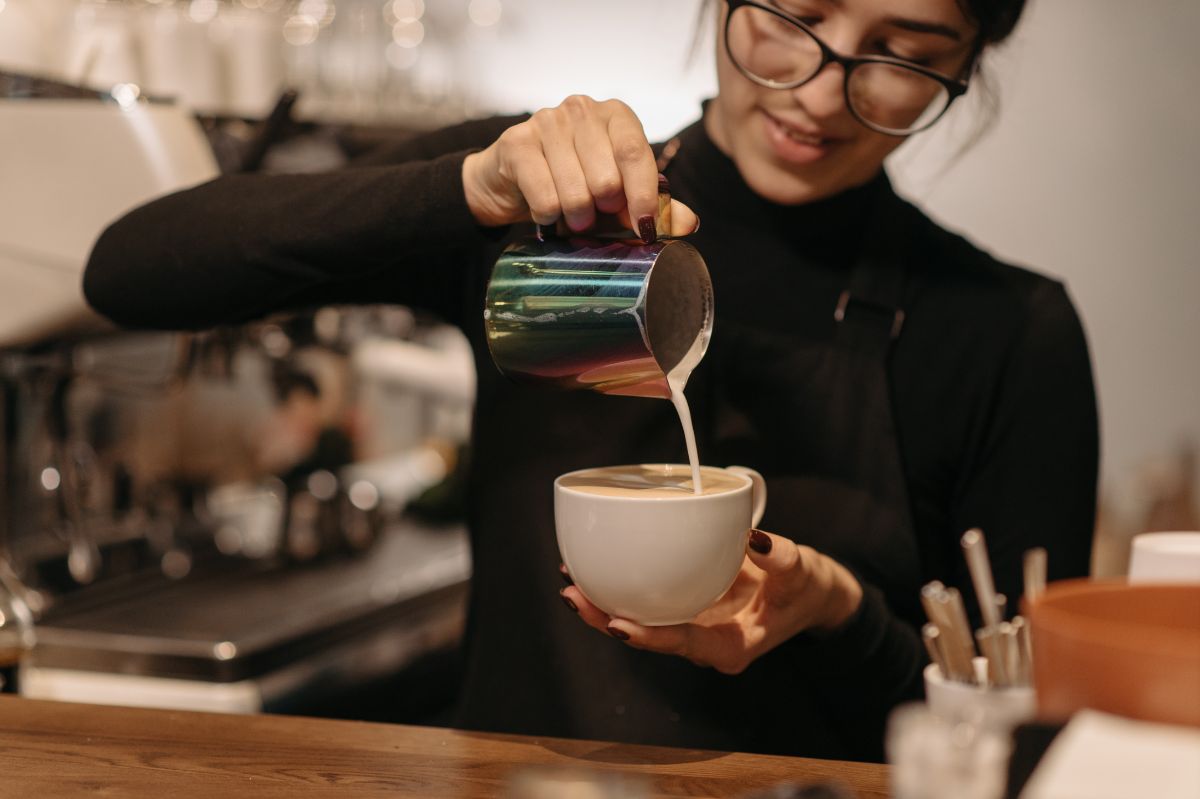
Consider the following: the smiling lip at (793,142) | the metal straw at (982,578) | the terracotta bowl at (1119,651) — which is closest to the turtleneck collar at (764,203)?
the smiling lip at (793,142)

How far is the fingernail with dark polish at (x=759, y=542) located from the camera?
91cm

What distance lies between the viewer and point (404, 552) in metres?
2.44

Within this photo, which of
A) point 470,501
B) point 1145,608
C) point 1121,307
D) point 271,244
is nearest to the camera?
point 1145,608

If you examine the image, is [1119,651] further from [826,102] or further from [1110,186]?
[1110,186]

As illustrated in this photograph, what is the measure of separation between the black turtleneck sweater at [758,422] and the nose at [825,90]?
169 mm

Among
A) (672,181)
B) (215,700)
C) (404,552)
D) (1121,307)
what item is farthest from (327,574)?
(1121,307)

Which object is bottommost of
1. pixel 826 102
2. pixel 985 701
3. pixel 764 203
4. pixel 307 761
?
pixel 307 761

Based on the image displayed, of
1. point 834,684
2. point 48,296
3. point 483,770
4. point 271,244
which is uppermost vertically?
point 271,244

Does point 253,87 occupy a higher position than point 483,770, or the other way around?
point 253,87

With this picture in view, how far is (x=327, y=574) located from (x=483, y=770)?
148cm

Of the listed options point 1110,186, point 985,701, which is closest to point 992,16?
point 985,701

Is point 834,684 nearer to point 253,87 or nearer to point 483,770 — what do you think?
point 483,770

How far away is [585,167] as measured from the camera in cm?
93

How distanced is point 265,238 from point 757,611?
0.54 meters
